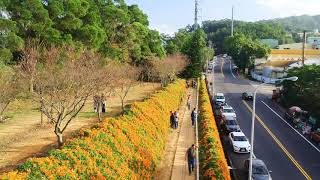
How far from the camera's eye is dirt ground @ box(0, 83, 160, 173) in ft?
71.3

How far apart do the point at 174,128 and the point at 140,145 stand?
44.4 feet

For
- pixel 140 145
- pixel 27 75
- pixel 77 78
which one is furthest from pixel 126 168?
pixel 27 75

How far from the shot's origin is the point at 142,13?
244 feet

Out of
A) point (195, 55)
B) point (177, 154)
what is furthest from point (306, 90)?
point (195, 55)

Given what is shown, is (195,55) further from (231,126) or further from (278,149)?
(278,149)

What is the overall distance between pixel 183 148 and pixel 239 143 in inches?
190

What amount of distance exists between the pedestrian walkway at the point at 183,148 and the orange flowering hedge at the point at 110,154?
1.10 m

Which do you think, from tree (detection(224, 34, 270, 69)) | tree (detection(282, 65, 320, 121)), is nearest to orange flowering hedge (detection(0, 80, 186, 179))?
tree (detection(282, 65, 320, 121))

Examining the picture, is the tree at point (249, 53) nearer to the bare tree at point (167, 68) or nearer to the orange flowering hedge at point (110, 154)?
the bare tree at point (167, 68)

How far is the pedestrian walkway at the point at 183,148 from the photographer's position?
23.0 m

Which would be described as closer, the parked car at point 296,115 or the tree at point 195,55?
the parked car at point 296,115

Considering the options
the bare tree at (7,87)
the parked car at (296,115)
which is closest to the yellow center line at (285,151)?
the parked car at (296,115)

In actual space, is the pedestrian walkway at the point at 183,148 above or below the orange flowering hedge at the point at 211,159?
below

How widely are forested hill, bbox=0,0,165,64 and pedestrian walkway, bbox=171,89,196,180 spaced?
46.6ft
